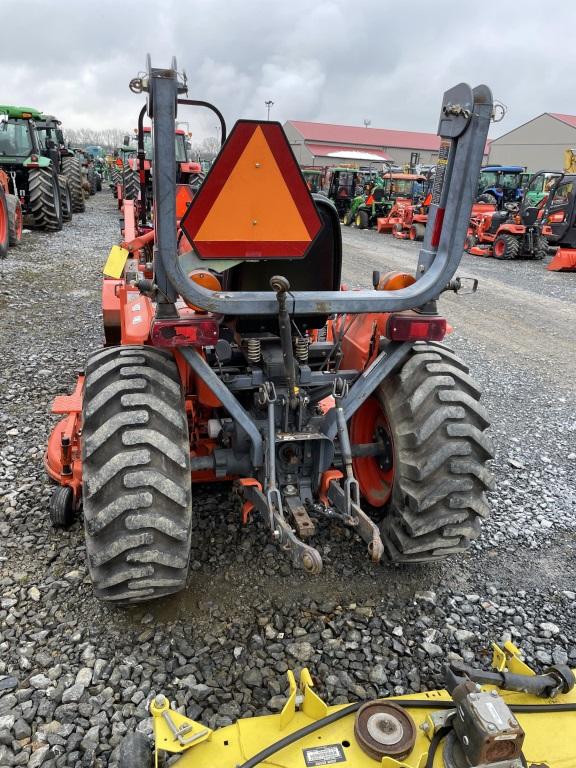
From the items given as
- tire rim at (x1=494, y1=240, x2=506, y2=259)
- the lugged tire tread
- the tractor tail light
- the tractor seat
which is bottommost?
Answer: tire rim at (x1=494, y1=240, x2=506, y2=259)

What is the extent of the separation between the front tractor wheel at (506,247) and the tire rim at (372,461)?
13506 mm

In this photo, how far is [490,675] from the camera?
6.43 ft

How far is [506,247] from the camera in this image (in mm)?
15406

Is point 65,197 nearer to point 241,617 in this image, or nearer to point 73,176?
point 73,176

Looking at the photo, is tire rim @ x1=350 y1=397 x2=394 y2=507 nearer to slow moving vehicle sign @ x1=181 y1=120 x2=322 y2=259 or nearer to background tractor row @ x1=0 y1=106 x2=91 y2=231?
slow moving vehicle sign @ x1=181 y1=120 x2=322 y2=259

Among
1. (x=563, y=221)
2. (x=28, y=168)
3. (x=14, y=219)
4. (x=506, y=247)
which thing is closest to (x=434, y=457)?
(x=14, y=219)

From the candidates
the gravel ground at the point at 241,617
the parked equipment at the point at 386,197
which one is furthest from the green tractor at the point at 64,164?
the gravel ground at the point at 241,617

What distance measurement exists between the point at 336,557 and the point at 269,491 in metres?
0.87

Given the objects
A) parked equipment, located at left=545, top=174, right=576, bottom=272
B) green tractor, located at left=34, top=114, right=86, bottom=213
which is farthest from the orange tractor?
parked equipment, located at left=545, top=174, right=576, bottom=272

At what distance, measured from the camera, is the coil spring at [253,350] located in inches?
118

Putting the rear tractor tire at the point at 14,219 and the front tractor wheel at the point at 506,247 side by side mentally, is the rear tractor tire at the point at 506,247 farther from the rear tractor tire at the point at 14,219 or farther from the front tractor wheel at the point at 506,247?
the rear tractor tire at the point at 14,219

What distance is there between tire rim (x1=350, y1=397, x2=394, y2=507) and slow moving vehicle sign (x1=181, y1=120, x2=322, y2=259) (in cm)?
113

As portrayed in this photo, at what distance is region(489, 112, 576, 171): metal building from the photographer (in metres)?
43.4

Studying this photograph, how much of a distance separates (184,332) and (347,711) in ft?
5.03
